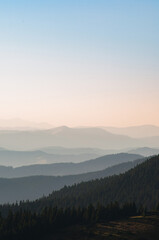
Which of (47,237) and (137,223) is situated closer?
(47,237)

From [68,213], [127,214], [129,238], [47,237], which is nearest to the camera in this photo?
[129,238]

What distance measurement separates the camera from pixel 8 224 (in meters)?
126

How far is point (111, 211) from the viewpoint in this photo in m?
131

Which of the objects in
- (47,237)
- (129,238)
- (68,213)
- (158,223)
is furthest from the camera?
(68,213)

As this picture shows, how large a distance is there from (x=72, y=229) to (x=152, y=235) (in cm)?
2649

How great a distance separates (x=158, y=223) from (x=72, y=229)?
2752cm

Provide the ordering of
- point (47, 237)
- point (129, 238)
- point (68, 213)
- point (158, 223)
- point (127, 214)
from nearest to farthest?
point (129, 238) → point (47, 237) → point (158, 223) → point (68, 213) → point (127, 214)

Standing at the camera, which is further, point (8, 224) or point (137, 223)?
point (8, 224)

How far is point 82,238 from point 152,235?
1989cm

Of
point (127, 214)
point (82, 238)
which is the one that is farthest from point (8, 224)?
point (127, 214)

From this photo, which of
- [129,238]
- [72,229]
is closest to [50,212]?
[72,229]

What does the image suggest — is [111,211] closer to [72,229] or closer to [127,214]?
[127,214]

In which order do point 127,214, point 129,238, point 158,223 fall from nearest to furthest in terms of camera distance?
point 129,238
point 158,223
point 127,214

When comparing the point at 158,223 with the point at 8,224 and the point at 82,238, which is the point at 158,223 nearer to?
the point at 82,238
